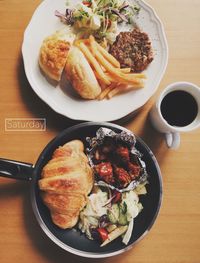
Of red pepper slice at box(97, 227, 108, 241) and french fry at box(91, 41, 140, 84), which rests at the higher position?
french fry at box(91, 41, 140, 84)

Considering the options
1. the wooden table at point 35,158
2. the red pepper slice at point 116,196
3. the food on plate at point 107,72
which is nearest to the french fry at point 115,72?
the food on plate at point 107,72

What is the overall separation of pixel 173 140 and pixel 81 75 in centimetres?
36

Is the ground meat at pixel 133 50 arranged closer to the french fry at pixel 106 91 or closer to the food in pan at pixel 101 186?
the french fry at pixel 106 91

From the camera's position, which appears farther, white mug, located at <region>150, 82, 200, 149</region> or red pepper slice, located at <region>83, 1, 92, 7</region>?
red pepper slice, located at <region>83, 1, 92, 7</region>

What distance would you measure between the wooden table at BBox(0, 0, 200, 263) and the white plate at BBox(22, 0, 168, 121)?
2.1 inches

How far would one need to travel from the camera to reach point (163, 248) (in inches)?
51.7

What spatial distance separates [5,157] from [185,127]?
1.90 feet

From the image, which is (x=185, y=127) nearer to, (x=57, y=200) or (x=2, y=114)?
(x=57, y=200)

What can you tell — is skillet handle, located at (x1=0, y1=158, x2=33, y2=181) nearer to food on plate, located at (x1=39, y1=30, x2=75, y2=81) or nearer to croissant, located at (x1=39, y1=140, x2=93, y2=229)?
croissant, located at (x1=39, y1=140, x2=93, y2=229)

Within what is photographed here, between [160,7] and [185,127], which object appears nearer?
[185,127]

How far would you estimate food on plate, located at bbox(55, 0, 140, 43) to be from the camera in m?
1.33

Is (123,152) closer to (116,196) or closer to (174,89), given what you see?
(116,196)

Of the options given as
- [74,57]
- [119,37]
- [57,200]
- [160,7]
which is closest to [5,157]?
[57,200]

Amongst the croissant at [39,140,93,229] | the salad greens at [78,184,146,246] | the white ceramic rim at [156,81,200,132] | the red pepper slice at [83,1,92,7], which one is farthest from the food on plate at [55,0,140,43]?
the salad greens at [78,184,146,246]
